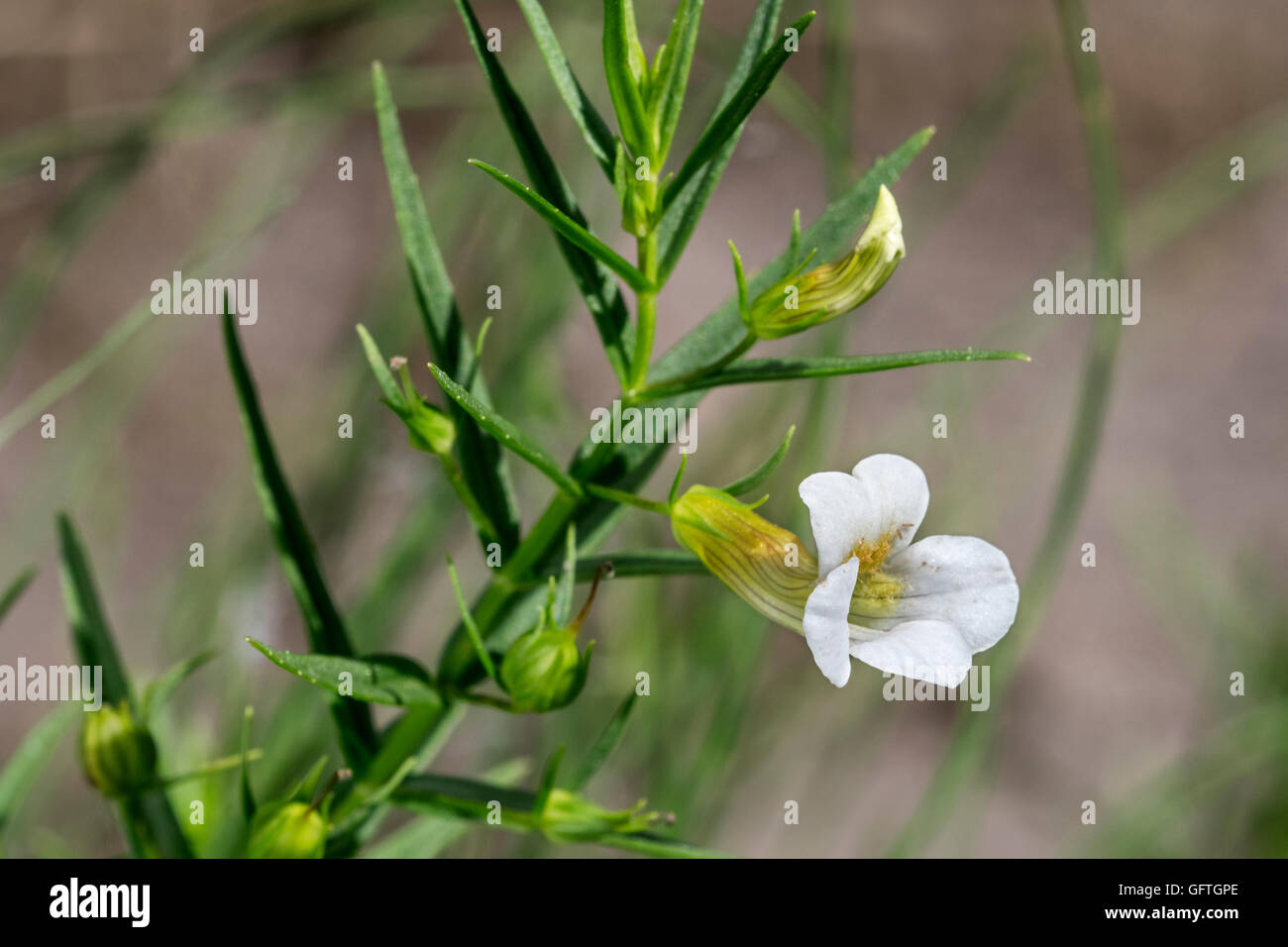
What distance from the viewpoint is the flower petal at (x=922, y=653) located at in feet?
1.28

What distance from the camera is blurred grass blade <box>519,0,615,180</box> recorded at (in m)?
0.45

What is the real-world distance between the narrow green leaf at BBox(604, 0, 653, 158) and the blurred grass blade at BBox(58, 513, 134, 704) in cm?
40

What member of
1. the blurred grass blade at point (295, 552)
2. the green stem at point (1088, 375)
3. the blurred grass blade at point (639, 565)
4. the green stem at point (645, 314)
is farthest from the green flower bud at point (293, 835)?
the green stem at point (1088, 375)

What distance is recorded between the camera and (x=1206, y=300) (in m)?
2.76

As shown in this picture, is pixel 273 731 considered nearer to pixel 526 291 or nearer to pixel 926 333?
pixel 526 291

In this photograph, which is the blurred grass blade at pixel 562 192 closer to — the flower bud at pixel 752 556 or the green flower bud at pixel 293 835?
the flower bud at pixel 752 556

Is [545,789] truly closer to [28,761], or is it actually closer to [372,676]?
[372,676]

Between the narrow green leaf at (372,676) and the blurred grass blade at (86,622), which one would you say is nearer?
the narrow green leaf at (372,676)

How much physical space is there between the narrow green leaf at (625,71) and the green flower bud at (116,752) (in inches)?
15.8

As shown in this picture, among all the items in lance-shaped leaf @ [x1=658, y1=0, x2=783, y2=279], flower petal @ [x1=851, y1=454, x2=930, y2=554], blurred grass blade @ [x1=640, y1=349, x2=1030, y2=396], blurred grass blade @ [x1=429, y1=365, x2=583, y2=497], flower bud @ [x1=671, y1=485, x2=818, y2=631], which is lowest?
flower bud @ [x1=671, y1=485, x2=818, y2=631]

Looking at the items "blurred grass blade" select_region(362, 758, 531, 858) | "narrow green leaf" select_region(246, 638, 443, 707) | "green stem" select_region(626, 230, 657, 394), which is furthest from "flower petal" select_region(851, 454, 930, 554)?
"blurred grass blade" select_region(362, 758, 531, 858)

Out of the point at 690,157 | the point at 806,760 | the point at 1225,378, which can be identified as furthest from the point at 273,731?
the point at 1225,378

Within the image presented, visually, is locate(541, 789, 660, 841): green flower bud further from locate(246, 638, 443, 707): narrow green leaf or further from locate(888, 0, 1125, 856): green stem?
locate(888, 0, 1125, 856): green stem

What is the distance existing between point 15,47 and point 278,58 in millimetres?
499
